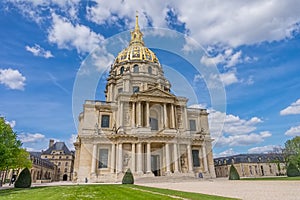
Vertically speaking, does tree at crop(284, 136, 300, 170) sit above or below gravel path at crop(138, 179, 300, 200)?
above

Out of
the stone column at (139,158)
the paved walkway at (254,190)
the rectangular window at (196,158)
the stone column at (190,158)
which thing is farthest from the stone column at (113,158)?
the paved walkway at (254,190)

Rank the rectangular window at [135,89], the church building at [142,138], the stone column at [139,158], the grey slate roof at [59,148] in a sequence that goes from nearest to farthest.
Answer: the stone column at [139,158] < the church building at [142,138] < the rectangular window at [135,89] < the grey slate roof at [59,148]

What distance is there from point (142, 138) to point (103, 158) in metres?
6.68

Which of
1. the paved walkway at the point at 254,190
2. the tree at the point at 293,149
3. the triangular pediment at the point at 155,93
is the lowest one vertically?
the paved walkway at the point at 254,190

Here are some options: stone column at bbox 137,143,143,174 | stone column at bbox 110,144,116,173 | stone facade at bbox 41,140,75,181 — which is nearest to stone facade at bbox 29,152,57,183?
stone facade at bbox 41,140,75,181

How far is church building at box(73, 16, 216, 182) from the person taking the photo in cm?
3170

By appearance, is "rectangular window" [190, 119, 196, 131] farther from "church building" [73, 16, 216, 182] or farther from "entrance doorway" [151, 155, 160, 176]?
"entrance doorway" [151, 155, 160, 176]

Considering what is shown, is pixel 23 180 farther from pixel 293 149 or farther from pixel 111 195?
pixel 293 149

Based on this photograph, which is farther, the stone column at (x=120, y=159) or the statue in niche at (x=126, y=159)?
the statue in niche at (x=126, y=159)

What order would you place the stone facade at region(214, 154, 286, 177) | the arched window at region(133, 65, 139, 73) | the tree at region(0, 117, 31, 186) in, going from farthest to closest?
the stone facade at region(214, 154, 286, 177) → the arched window at region(133, 65, 139, 73) → the tree at region(0, 117, 31, 186)

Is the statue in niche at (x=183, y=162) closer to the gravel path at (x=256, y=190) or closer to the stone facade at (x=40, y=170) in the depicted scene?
the gravel path at (x=256, y=190)

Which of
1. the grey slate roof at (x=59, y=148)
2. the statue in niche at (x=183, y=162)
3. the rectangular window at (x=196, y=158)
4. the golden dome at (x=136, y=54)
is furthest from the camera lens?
the grey slate roof at (x=59, y=148)

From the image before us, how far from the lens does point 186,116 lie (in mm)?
38625

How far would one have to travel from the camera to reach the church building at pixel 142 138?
31.7 m
